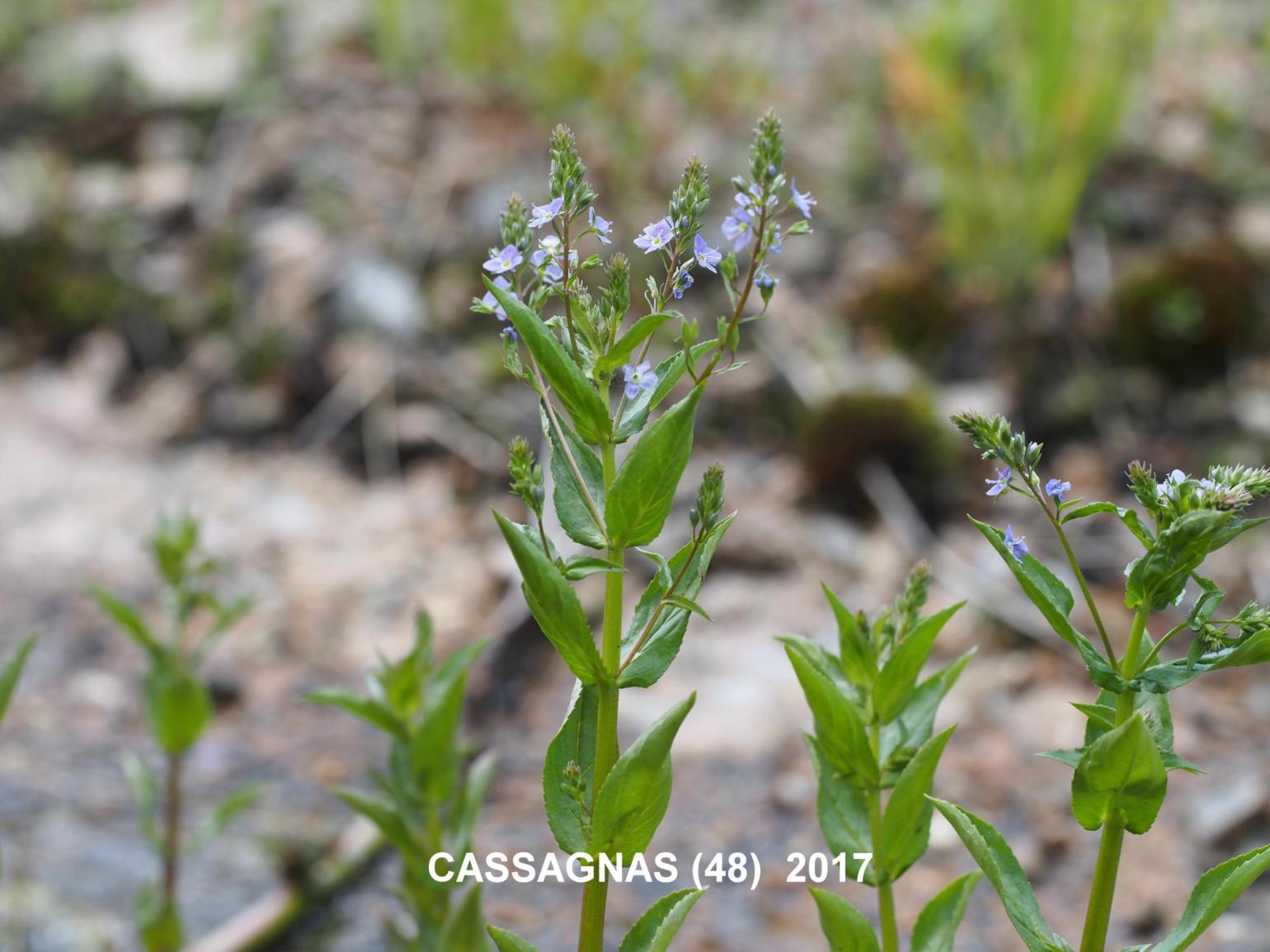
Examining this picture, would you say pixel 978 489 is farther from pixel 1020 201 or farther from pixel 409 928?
pixel 409 928

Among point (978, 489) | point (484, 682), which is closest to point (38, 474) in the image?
point (484, 682)

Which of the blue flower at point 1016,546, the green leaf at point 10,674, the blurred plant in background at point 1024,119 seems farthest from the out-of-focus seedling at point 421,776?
the blurred plant in background at point 1024,119

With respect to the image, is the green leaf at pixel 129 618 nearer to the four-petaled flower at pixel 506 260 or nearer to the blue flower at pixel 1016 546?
the four-petaled flower at pixel 506 260

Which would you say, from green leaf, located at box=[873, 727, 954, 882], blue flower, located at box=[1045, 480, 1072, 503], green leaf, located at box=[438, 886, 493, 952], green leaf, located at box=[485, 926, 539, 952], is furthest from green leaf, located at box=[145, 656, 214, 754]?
blue flower, located at box=[1045, 480, 1072, 503]

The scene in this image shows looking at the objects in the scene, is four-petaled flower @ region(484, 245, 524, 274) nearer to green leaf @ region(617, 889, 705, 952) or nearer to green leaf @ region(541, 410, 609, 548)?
green leaf @ region(541, 410, 609, 548)

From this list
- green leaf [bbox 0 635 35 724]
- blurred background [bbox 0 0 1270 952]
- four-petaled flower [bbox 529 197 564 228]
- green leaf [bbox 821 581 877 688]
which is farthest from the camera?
blurred background [bbox 0 0 1270 952]

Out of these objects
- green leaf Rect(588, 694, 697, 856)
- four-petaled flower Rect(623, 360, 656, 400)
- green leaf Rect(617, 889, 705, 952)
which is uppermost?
four-petaled flower Rect(623, 360, 656, 400)
